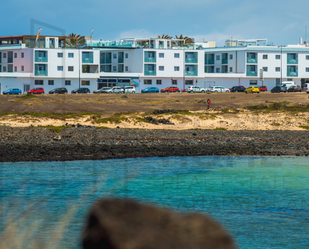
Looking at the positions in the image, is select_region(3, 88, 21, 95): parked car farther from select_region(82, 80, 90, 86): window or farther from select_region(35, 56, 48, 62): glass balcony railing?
select_region(82, 80, 90, 86): window

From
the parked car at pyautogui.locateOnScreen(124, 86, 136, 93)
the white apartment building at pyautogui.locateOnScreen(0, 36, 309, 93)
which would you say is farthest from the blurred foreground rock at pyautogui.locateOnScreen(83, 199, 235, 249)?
the white apartment building at pyautogui.locateOnScreen(0, 36, 309, 93)

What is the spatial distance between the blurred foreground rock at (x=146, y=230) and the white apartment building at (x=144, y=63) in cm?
8888

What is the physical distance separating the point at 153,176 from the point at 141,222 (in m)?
18.5

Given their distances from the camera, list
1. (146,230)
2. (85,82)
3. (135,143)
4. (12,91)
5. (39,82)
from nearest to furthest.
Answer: (146,230) → (135,143) → (12,91) → (39,82) → (85,82)

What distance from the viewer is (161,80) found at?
101062 mm

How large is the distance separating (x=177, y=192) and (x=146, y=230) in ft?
51.6

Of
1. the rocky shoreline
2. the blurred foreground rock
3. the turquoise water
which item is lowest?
→ the turquoise water

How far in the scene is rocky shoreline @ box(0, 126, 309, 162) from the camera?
2552cm

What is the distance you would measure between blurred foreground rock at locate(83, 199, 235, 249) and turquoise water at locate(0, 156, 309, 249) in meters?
9.49

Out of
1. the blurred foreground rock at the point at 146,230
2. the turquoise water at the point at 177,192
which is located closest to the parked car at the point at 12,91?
the turquoise water at the point at 177,192

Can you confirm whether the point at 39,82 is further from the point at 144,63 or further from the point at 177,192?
the point at 177,192

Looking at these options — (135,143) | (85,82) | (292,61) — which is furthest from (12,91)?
(292,61)

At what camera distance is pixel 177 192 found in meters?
17.8

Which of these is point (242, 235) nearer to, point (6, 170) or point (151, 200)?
point (151, 200)
